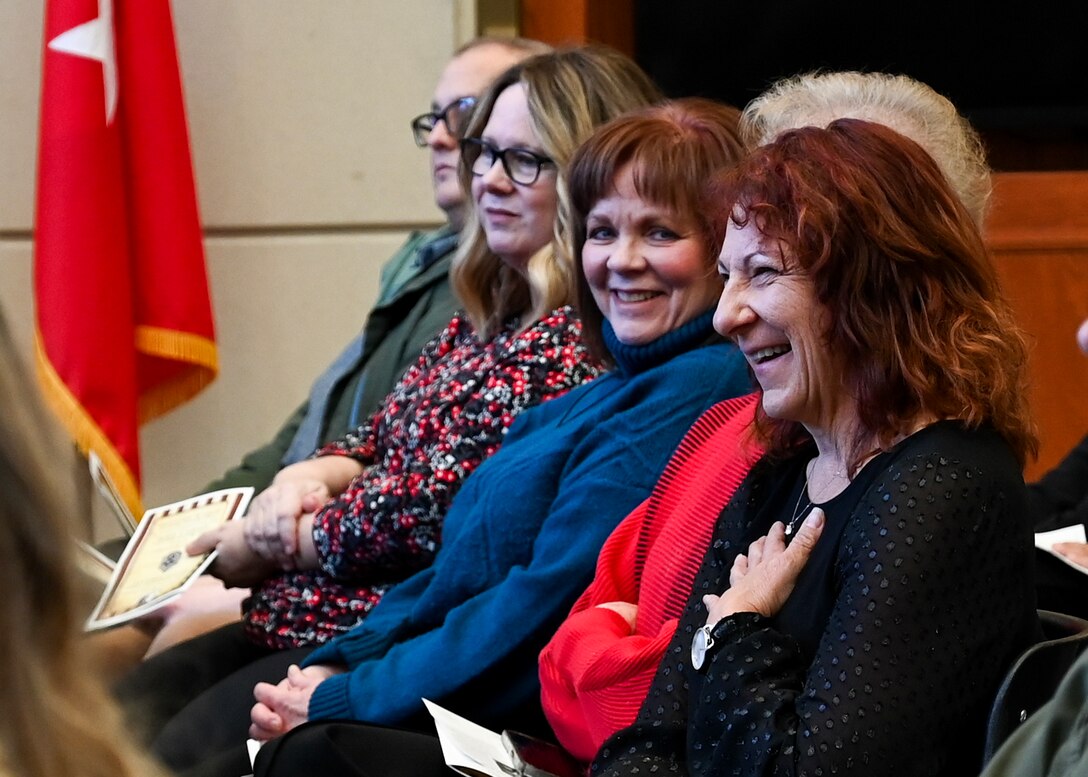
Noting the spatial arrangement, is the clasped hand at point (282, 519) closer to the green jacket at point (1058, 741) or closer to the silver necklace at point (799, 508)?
the silver necklace at point (799, 508)

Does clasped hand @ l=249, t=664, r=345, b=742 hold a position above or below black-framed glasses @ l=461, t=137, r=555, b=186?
below

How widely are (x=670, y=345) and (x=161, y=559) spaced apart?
0.95 m

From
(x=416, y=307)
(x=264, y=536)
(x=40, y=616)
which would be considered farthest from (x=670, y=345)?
(x=40, y=616)

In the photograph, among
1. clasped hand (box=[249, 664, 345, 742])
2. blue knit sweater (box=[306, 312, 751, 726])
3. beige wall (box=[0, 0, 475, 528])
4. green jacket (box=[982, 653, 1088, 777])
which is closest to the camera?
green jacket (box=[982, 653, 1088, 777])

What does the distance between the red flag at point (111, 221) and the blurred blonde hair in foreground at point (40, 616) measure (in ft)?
10.2

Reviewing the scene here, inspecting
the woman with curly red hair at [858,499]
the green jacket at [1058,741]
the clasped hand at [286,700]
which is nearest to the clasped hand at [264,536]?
the clasped hand at [286,700]

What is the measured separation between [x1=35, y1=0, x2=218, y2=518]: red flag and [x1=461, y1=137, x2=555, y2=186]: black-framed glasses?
150cm

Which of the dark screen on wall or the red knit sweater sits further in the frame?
the dark screen on wall

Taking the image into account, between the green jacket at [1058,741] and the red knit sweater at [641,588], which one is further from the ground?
the green jacket at [1058,741]

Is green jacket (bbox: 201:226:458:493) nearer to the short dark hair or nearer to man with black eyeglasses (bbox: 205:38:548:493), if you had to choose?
man with black eyeglasses (bbox: 205:38:548:493)

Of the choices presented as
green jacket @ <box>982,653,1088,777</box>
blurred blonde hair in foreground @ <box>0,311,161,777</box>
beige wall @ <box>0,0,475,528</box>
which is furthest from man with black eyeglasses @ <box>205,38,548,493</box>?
blurred blonde hair in foreground @ <box>0,311,161,777</box>

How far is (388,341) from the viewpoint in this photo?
3234 millimetres

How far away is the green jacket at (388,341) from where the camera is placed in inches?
125

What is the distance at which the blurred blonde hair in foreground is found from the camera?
2.47 feet
